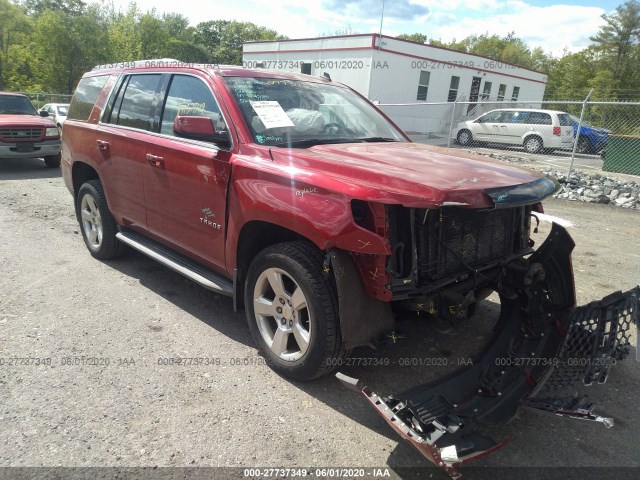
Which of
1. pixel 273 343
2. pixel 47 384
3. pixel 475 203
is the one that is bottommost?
pixel 47 384

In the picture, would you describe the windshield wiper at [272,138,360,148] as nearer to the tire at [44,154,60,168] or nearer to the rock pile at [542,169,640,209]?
the rock pile at [542,169,640,209]

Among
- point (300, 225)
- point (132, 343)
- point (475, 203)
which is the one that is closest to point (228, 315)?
point (132, 343)

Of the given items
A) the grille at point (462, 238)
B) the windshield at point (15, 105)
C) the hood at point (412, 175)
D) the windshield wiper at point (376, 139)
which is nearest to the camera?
the hood at point (412, 175)

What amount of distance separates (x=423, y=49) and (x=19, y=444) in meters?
23.1

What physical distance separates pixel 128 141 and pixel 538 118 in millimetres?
14924

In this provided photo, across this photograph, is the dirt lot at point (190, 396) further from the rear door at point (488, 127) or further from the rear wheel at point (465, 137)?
the rear wheel at point (465, 137)

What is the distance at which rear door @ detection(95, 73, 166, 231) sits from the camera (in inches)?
162

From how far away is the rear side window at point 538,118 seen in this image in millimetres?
15423

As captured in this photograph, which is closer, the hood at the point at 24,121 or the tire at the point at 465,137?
the hood at the point at 24,121

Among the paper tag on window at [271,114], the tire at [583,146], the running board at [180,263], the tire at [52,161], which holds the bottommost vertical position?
the tire at [52,161]

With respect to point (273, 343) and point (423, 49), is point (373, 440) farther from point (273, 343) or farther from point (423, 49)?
point (423, 49)

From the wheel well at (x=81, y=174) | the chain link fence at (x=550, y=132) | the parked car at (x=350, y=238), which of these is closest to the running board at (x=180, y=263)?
the parked car at (x=350, y=238)

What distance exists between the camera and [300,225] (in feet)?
8.96

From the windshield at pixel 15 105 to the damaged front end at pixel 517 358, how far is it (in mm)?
12737
